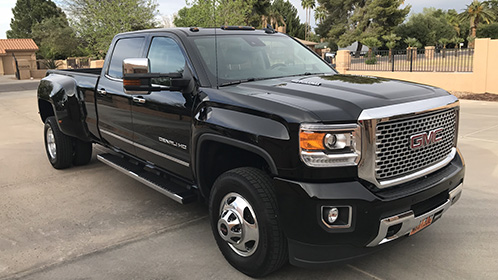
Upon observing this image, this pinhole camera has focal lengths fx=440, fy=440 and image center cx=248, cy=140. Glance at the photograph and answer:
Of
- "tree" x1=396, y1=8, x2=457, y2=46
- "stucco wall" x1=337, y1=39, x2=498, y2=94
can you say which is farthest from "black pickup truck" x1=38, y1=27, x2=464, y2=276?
"tree" x1=396, y1=8, x2=457, y2=46

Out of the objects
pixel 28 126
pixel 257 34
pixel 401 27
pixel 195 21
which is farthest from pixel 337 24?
pixel 257 34

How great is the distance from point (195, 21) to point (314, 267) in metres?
26.0

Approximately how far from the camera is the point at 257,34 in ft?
15.0

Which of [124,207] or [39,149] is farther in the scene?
[39,149]

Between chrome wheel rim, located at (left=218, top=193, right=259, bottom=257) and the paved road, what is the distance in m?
0.28

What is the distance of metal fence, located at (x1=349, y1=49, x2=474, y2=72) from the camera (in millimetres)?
15203

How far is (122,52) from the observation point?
5.05 metres

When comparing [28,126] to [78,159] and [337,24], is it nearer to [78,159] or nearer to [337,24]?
[78,159]

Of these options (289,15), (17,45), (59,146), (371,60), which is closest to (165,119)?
(59,146)

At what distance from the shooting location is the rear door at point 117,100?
468cm

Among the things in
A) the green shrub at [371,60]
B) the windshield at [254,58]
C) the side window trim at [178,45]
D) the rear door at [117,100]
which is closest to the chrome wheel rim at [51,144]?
the rear door at [117,100]

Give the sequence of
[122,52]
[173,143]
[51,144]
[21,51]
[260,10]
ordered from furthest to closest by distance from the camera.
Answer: [260,10]
[21,51]
[51,144]
[122,52]
[173,143]

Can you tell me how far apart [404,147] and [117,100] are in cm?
310

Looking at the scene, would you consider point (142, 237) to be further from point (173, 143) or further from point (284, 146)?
point (284, 146)
